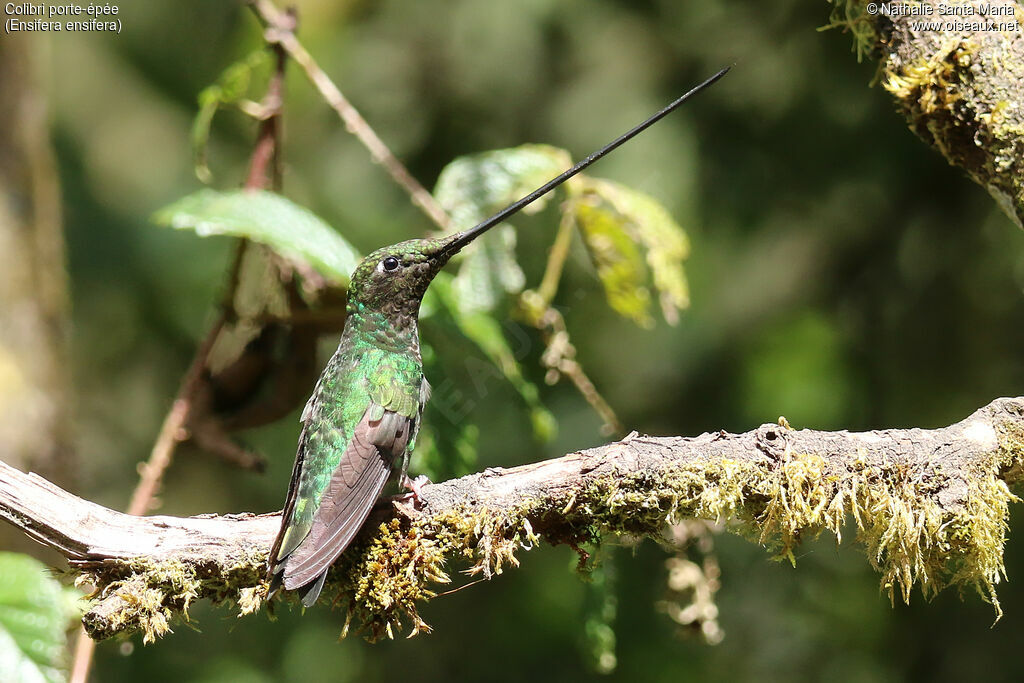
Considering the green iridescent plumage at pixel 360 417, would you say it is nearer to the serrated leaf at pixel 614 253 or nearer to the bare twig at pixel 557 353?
the bare twig at pixel 557 353

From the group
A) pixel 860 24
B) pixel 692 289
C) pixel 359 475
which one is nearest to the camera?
pixel 359 475

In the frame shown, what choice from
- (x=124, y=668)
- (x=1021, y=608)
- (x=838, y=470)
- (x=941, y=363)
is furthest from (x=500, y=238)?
(x=124, y=668)

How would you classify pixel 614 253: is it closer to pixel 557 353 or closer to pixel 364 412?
pixel 557 353

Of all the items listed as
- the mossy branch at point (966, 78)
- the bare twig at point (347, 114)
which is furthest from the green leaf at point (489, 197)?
the mossy branch at point (966, 78)

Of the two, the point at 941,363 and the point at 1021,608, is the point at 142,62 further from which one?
the point at 1021,608

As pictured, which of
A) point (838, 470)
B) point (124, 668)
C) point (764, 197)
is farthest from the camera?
point (124, 668)

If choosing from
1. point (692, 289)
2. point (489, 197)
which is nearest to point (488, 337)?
point (489, 197)

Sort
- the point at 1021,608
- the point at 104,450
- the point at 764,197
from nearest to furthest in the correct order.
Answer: the point at 1021,608 < the point at 764,197 < the point at 104,450
